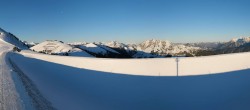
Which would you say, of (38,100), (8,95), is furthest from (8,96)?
(38,100)

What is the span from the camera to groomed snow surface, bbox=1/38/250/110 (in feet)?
51.6

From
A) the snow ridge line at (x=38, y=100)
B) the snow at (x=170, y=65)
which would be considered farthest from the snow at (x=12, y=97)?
the snow at (x=170, y=65)

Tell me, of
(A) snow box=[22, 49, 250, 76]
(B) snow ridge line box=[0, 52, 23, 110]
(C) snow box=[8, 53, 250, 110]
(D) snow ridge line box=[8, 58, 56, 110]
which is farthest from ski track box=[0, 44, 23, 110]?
(A) snow box=[22, 49, 250, 76]

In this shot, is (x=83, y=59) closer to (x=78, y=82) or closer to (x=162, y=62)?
(x=78, y=82)

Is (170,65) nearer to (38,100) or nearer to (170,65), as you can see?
(170,65)

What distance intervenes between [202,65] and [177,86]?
4541 mm

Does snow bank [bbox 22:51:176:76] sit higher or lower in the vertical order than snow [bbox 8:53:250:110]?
higher

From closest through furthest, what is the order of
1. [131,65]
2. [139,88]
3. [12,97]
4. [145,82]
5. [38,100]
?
[12,97] → [38,100] → [139,88] → [145,82] → [131,65]

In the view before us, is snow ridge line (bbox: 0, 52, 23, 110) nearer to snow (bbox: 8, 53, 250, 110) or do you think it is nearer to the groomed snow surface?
the groomed snow surface

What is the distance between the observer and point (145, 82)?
21656 mm

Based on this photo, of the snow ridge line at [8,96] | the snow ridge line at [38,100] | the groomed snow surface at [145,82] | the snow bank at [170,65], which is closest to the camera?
the snow ridge line at [8,96]

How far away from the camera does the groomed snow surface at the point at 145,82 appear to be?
1574 centimetres

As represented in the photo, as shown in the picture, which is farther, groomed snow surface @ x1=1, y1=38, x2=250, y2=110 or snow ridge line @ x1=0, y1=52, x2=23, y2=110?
groomed snow surface @ x1=1, y1=38, x2=250, y2=110

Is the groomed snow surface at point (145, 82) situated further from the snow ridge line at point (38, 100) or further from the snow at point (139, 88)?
the snow ridge line at point (38, 100)
